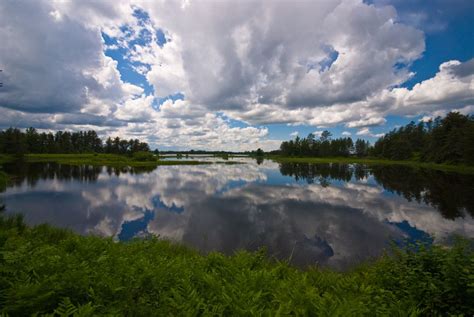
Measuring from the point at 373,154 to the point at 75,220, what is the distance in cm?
17419

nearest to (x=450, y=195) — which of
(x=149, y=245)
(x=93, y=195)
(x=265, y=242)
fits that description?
(x=265, y=242)

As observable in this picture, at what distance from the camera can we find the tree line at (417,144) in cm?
7000

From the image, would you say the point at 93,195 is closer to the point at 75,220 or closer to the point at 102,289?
the point at 75,220

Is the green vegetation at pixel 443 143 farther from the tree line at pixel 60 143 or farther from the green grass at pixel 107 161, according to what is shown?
the tree line at pixel 60 143

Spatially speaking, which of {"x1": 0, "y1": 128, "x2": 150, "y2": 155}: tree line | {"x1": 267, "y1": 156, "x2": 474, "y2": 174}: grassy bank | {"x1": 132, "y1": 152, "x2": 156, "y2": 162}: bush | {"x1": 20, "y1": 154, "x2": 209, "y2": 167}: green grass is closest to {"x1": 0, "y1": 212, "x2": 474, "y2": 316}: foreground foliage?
{"x1": 267, "y1": 156, "x2": 474, "y2": 174}: grassy bank

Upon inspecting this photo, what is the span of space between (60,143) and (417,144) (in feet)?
761

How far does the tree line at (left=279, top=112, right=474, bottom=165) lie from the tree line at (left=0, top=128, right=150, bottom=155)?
139 meters

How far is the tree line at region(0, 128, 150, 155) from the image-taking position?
348ft

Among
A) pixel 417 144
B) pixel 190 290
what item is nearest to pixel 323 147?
pixel 417 144

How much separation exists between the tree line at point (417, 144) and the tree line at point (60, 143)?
139 m

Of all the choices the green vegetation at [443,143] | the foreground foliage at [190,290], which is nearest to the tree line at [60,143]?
the foreground foliage at [190,290]

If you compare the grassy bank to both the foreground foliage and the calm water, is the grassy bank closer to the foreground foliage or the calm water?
the calm water

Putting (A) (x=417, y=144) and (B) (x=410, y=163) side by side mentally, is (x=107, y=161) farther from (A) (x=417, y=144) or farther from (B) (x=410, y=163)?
(A) (x=417, y=144)

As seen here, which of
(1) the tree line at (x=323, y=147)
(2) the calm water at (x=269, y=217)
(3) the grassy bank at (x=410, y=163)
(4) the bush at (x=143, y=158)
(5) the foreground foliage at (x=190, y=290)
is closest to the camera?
(5) the foreground foliage at (x=190, y=290)
